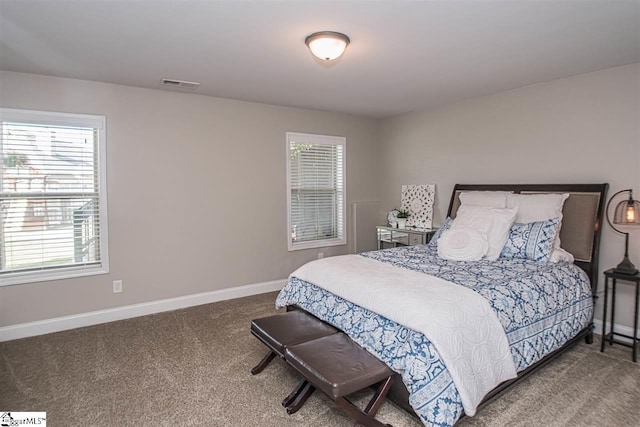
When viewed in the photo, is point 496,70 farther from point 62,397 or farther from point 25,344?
point 25,344

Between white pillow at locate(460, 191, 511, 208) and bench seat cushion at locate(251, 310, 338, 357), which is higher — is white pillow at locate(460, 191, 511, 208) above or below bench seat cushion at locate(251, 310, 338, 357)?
above

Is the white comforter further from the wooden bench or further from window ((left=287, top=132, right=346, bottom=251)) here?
window ((left=287, top=132, right=346, bottom=251))

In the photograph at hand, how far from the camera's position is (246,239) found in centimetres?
446

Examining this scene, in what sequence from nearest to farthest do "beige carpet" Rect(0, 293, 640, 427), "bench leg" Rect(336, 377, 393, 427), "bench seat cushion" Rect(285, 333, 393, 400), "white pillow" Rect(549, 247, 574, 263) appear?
"bench seat cushion" Rect(285, 333, 393, 400), "bench leg" Rect(336, 377, 393, 427), "beige carpet" Rect(0, 293, 640, 427), "white pillow" Rect(549, 247, 574, 263)

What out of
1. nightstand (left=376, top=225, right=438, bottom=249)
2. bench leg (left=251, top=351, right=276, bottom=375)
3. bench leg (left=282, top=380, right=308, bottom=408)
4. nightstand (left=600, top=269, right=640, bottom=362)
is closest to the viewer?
bench leg (left=282, top=380, right=308, bottom=408)

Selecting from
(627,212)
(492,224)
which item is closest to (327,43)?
(492,224)

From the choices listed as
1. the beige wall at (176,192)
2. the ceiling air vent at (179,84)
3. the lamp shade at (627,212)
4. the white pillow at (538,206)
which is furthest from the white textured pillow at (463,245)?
the ceiling air vent at (179,84)

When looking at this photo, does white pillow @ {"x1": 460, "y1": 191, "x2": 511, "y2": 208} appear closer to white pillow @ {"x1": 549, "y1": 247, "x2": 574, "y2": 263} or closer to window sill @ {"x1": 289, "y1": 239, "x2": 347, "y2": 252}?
white pillow @ {"x1": 549, "y1": 247, "x2": 574, "y2": 263}

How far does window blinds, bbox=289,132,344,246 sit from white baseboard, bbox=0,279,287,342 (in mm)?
842

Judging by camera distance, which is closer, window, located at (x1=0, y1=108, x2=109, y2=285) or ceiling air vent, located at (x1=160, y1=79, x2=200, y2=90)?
window, located at (x1=0, y1=108, x2=109, y2=285)

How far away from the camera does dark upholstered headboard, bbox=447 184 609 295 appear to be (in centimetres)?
318

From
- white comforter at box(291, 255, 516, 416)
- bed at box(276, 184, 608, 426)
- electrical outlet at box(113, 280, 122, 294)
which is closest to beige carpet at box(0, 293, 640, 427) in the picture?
bed at box(276, 184, 608, 426)

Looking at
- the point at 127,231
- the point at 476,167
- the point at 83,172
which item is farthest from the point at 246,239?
the point at 476,167

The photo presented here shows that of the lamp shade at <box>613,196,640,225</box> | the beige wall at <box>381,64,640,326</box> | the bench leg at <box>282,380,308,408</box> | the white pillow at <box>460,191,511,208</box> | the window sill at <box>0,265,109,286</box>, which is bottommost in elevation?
the bench leg at <box>282,380,308,408</box>
